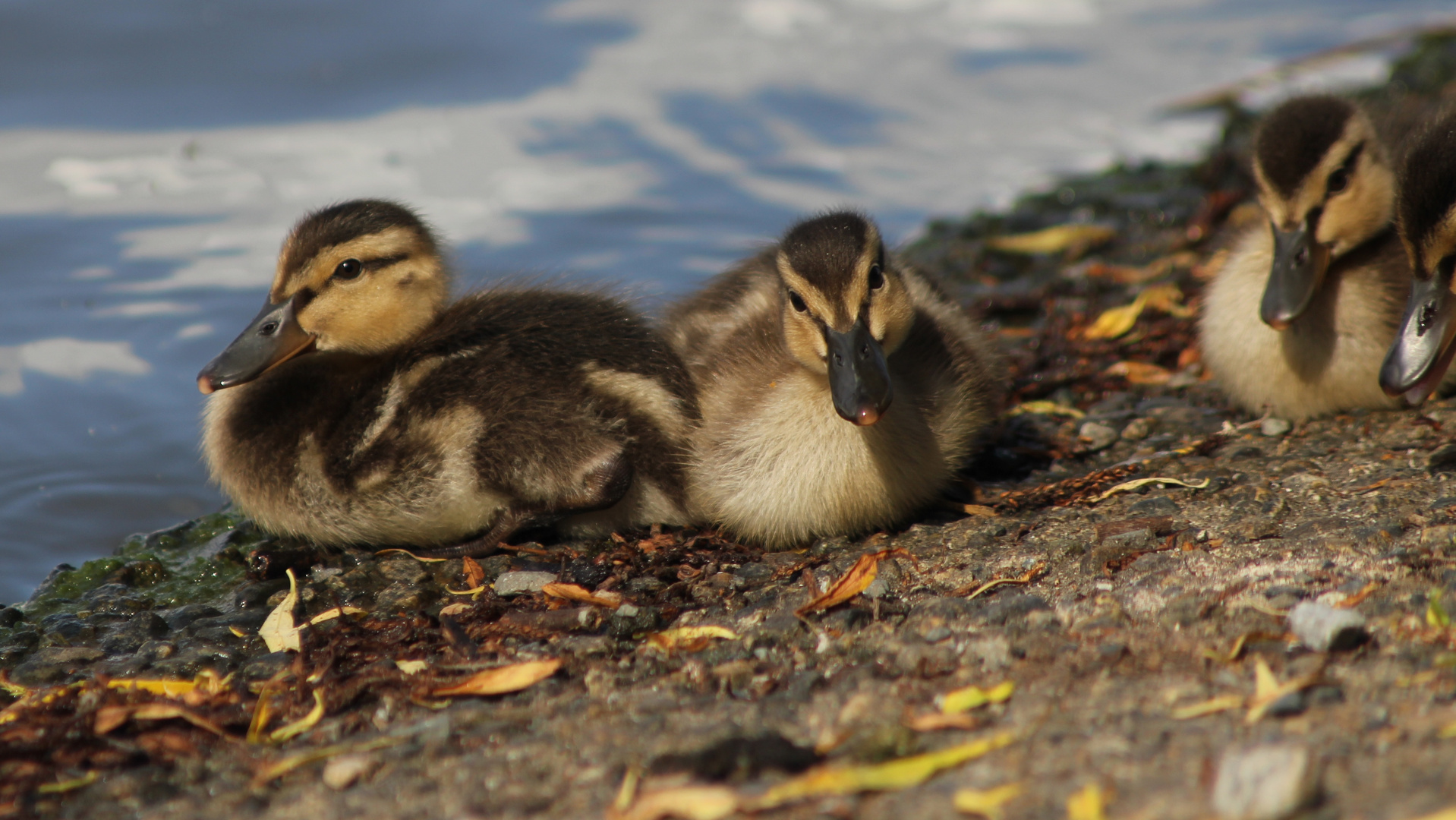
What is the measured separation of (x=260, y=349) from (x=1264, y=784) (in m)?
3.05

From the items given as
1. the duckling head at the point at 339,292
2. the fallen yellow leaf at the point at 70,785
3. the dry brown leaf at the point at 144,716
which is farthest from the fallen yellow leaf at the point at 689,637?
the duckling head at the point at 339,292

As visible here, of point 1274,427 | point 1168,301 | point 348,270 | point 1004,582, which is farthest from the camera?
point 1168,301

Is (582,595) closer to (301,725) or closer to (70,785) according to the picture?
(301,725)

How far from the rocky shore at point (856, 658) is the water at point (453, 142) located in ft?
4.77

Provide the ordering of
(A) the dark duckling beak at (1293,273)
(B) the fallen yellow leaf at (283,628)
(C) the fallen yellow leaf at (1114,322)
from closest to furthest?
(B) the fallen yellow leaf at (283,628) → (A) the dark duckling beak at (1293,273) → (C) the fallen yellow leaf at (1114,322)

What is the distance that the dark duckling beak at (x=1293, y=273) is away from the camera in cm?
420

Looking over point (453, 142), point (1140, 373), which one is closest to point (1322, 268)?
point (1140, 373)

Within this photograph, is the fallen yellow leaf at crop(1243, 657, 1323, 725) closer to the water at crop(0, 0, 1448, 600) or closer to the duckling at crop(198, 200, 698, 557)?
the duckling at crop(198, 200, 698, 557)

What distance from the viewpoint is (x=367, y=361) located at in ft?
13.7

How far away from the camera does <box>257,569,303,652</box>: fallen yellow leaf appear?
3.46 metres

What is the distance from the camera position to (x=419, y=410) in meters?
3.91

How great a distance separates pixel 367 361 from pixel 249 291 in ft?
9.51

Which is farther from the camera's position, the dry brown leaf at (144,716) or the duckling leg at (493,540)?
the duckling leg at (493,540)

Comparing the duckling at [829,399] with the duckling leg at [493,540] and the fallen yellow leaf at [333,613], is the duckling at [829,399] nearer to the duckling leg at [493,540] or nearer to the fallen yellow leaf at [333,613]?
the duckling leg at [493,540]
